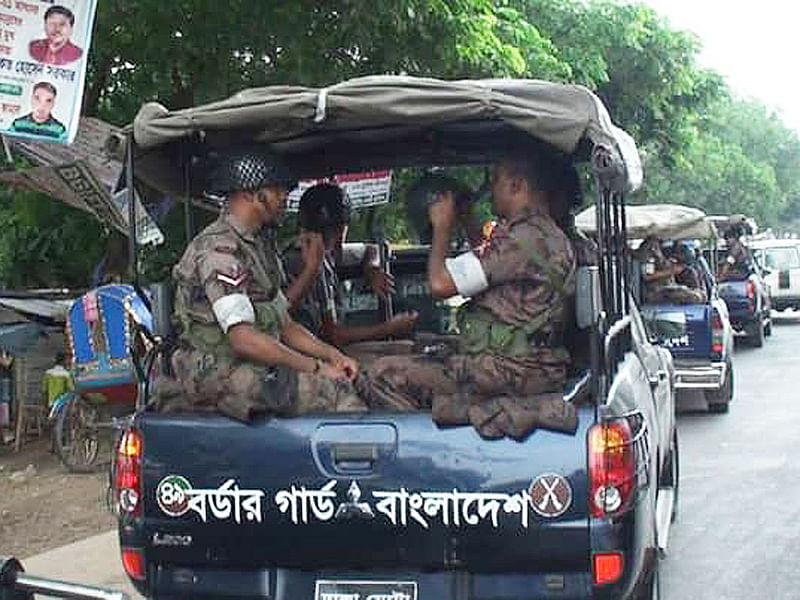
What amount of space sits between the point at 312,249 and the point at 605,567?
9.15ft

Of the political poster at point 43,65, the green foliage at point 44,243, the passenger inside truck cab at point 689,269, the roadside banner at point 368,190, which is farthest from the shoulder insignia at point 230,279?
the passenger inside truck cab at point 689,269

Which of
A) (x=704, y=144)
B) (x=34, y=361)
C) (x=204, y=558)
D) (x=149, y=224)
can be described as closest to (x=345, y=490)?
(x=204, y=558)

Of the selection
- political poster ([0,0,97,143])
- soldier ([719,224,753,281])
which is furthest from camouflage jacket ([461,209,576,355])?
soldier ([719,224,753,281])

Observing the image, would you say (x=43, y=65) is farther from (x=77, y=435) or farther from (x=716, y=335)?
(x=716, y=335)

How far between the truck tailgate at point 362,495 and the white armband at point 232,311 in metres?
0.36

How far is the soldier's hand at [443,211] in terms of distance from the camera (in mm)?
4473

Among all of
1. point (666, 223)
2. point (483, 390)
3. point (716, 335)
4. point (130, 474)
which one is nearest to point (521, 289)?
point (483, 390)

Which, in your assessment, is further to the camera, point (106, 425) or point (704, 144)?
point (704, 144)

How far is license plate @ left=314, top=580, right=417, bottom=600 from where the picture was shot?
375 centimetres

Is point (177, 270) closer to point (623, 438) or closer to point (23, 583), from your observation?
point (23, 583)

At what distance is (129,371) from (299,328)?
434cm

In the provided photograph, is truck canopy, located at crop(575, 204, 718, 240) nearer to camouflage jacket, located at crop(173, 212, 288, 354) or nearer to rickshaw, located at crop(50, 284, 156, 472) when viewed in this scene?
rickshaw, located at crop(50, 284, 156, 472)

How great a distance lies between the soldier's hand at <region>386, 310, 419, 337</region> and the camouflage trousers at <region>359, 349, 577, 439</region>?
213 cm

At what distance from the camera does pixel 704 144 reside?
39.2 meters
